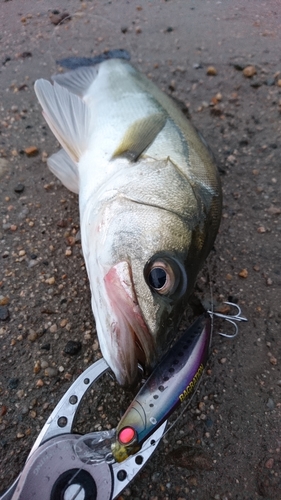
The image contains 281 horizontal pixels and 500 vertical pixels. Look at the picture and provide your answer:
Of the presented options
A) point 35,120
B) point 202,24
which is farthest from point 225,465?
→ point 202,24

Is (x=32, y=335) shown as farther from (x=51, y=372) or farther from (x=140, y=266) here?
(x=140, y=266)

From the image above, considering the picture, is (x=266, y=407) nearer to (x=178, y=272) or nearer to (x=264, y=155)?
(x=178, y=272)

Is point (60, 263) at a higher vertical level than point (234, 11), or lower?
lower

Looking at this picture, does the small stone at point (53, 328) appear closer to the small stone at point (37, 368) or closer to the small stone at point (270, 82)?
the small stone at point (37, 368)

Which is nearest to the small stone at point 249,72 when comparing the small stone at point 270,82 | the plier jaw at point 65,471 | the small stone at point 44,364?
the small stone at point 270,82

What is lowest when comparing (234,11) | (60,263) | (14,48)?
(60,263)

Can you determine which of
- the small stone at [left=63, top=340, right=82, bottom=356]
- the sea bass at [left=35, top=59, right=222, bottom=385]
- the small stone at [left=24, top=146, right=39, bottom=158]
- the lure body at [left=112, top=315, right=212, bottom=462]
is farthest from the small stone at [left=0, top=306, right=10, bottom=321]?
the small stone at [left=24, top=146, right=39, bottom=158]

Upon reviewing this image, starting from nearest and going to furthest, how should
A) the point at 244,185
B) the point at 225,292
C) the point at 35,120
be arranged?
1. the point at 225,292
2. the point at 244,185
3. the point at 35,120
